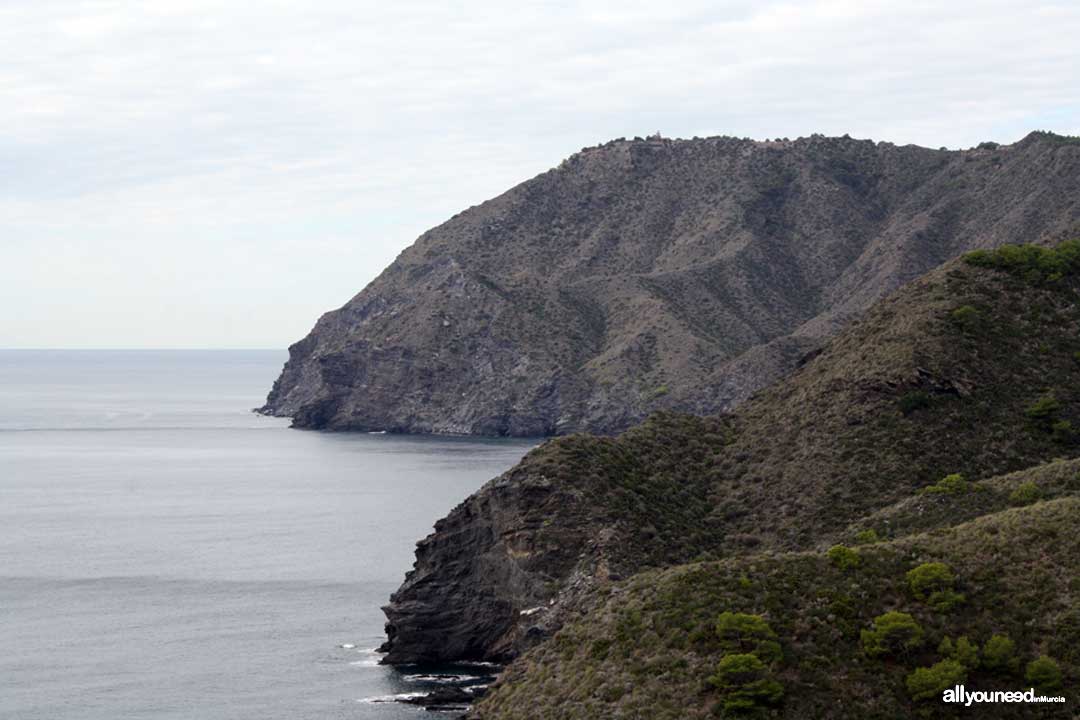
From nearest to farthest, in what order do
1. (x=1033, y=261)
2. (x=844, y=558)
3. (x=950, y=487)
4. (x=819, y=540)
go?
(x=844, y=558) → (x=950, y=487) → (x=819, y=540) → (x=1033, y=261)

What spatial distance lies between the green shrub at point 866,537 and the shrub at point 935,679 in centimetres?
1888

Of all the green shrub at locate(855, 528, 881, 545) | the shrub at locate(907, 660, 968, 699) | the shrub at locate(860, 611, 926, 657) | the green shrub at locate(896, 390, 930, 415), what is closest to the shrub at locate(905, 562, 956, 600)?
the shrub at locate(860, 611, 926, 657)

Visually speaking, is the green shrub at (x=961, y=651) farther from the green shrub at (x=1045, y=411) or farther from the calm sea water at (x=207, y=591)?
the green shrub at (x=1045, y=411)

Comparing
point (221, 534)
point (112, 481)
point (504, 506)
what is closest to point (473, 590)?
point (504, 506)

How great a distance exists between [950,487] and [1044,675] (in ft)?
85.0

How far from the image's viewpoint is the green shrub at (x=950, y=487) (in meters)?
86.2

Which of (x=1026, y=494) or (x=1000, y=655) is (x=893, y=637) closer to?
(x=1000, y=655)

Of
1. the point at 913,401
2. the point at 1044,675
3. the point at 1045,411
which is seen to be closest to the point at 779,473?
the point at 913,401

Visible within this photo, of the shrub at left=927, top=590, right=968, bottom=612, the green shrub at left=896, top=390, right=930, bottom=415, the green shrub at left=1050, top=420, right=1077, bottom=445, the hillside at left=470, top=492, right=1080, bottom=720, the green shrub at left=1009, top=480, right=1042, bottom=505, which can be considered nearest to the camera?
the hillside at left=470, top=492, right=1080, bottom=720

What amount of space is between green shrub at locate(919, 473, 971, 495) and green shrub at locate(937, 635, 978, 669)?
23.1 metres

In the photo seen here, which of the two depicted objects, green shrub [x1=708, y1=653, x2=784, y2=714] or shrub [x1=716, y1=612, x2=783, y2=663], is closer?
green shrub [x1=708, y1=653, x2=784, y2=714]

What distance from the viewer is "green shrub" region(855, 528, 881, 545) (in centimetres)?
8200

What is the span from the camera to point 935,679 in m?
61.8

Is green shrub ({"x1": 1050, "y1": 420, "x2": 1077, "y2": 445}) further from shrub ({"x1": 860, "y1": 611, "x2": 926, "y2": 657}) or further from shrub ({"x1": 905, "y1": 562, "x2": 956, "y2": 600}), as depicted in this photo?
shrub ({"x1": 860, "y1": 611, "x2": 926, "y2": 657})
